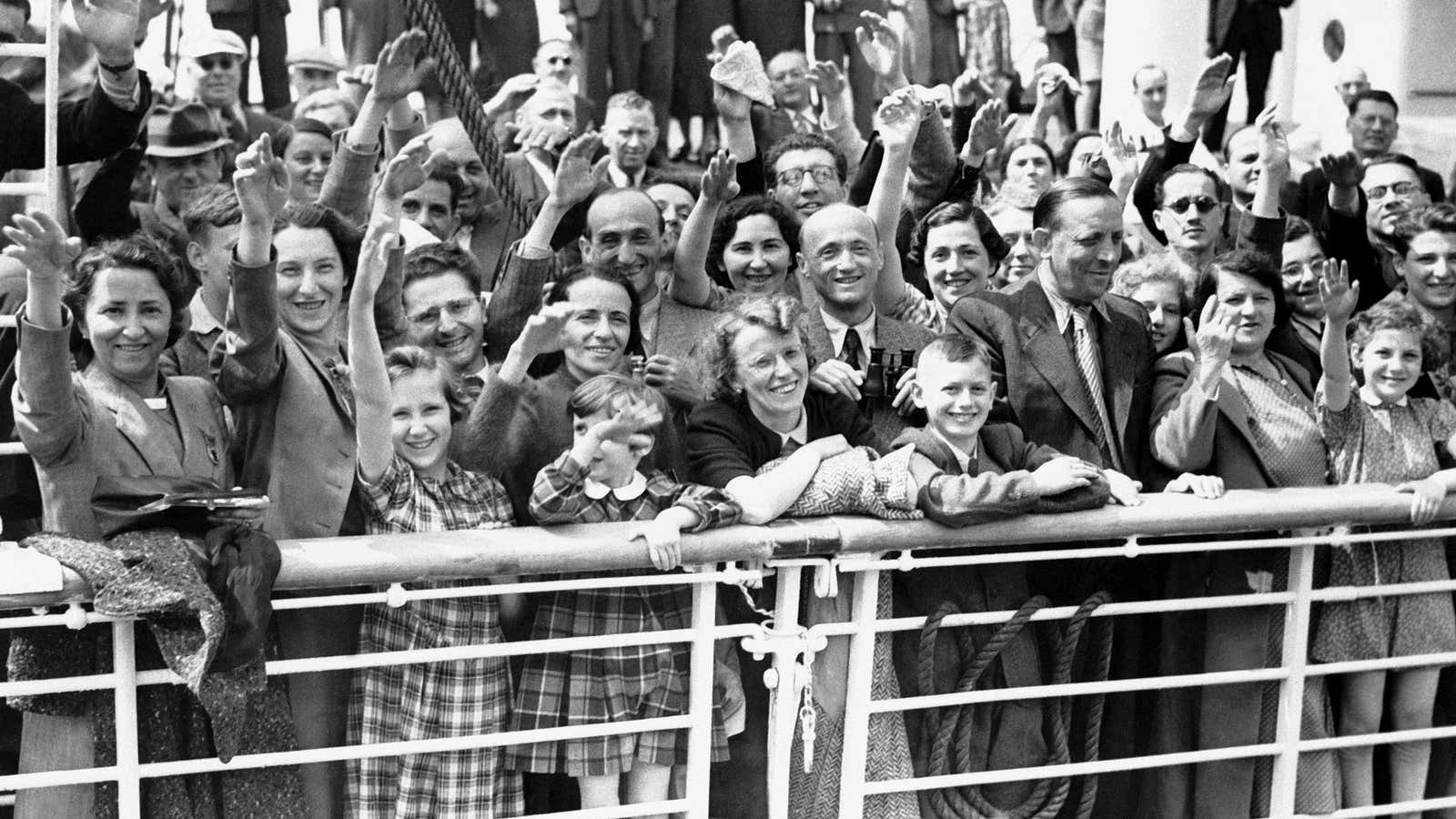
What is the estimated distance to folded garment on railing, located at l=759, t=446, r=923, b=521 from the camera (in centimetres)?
395

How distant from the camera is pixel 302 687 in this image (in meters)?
3.86

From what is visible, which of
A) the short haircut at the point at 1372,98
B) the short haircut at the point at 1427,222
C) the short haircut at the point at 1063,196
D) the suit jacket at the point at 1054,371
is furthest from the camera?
the short haircut at the point at 1372,98

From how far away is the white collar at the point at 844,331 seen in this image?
16.3 ft

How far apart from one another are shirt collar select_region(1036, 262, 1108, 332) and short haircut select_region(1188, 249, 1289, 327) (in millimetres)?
297

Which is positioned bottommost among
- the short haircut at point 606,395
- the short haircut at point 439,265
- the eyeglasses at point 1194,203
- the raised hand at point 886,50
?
the short haircut at point 606,395

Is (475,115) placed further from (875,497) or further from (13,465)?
(875,497)

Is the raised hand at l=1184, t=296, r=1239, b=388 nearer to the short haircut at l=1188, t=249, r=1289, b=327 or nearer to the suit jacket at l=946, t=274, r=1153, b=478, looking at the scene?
the suit jacket at l=946, t=274, r=1153, b=478

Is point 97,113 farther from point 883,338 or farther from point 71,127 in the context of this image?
point 883,338

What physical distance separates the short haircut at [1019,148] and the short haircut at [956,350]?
2.66m

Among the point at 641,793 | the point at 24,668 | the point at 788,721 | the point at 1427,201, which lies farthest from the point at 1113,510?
the point at 1427,201

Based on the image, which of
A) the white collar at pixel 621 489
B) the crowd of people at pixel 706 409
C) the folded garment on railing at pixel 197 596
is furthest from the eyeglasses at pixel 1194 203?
the folded garment on railing at pixel 197 596

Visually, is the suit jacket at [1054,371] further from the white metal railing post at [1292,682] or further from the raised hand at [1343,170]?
the raised hand at [1343,170]

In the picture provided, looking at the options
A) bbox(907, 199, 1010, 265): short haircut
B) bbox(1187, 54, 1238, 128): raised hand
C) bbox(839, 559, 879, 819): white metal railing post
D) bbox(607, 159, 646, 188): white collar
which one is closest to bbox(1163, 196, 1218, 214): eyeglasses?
bbox(1187, 54, 1238, 128): raised hand

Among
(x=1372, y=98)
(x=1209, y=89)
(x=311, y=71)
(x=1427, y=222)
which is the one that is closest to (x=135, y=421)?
(x=1209, y=89)
